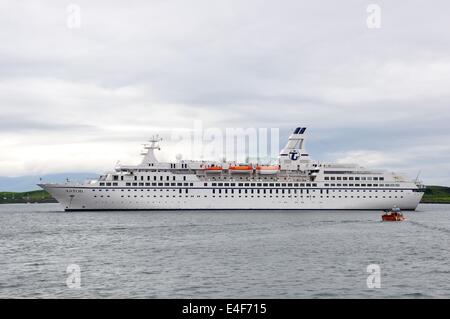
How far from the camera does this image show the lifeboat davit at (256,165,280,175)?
10750cm

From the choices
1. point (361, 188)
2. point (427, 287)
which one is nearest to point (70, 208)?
point (361, 188)

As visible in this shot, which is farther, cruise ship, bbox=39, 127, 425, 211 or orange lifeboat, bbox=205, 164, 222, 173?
orange lifeboat, bbox=205, 164, 222, 173

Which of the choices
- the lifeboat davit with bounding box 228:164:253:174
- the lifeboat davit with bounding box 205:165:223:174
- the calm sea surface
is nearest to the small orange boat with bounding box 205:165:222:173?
the lifeboat davit with bounding box 205:165:223:174

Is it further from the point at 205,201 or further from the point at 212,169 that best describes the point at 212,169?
the point at 205,201

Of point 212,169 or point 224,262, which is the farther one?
point 212,169

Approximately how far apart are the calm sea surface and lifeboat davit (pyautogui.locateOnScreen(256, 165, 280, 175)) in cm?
4368

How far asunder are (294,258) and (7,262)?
2037cm

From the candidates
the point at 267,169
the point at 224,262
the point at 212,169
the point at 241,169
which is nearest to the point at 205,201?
the point at 212,169

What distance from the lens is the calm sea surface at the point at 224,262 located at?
2964 cm

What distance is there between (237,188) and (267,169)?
7.71 metres

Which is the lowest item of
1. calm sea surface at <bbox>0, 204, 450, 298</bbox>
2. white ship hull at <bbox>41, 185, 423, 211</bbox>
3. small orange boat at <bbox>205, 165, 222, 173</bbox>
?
calm sea surface at <bbox>0, 204, 450, 298</bbox>

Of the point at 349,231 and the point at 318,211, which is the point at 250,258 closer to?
the point at 349,231

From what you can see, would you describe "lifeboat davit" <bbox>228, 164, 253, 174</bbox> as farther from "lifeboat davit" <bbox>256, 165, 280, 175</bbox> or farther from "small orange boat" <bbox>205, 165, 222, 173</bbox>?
"small orange boat" <bbox>205, 165, 222, 173</bbox>

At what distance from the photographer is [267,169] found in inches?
4252
